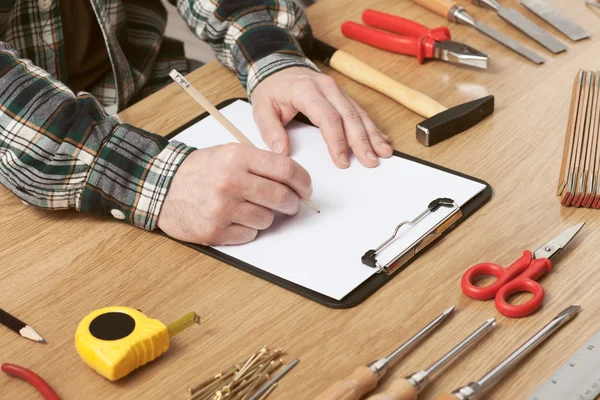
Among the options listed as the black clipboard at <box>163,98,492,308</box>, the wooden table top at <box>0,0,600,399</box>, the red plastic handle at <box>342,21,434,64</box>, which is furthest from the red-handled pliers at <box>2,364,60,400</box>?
the red plastic handle at <box>342,21,434,64</box>

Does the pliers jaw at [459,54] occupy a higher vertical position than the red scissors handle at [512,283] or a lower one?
higher

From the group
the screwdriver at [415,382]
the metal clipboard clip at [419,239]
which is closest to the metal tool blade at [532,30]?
the metal clipboard clip at [419,239]

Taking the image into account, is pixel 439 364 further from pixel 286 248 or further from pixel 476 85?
pixel 476 85

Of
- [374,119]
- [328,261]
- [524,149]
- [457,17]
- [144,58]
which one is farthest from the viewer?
[144,58]

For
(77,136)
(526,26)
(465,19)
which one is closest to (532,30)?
(526,26)

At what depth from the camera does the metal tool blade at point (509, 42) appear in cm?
120

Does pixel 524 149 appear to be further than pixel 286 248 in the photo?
Yes

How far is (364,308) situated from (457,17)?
0.70 m

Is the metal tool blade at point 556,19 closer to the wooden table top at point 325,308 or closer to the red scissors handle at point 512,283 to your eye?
the wooden table top at point 325,308

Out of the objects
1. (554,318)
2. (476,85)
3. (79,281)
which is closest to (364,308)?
(554,318)

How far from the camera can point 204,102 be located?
3.16 ft

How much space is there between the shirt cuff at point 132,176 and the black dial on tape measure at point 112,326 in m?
0.19

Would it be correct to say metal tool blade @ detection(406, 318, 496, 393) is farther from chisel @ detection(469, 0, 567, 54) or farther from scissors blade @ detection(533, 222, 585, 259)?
chisel @ detection(469, 0, 567, 54)

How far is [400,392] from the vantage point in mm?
674
